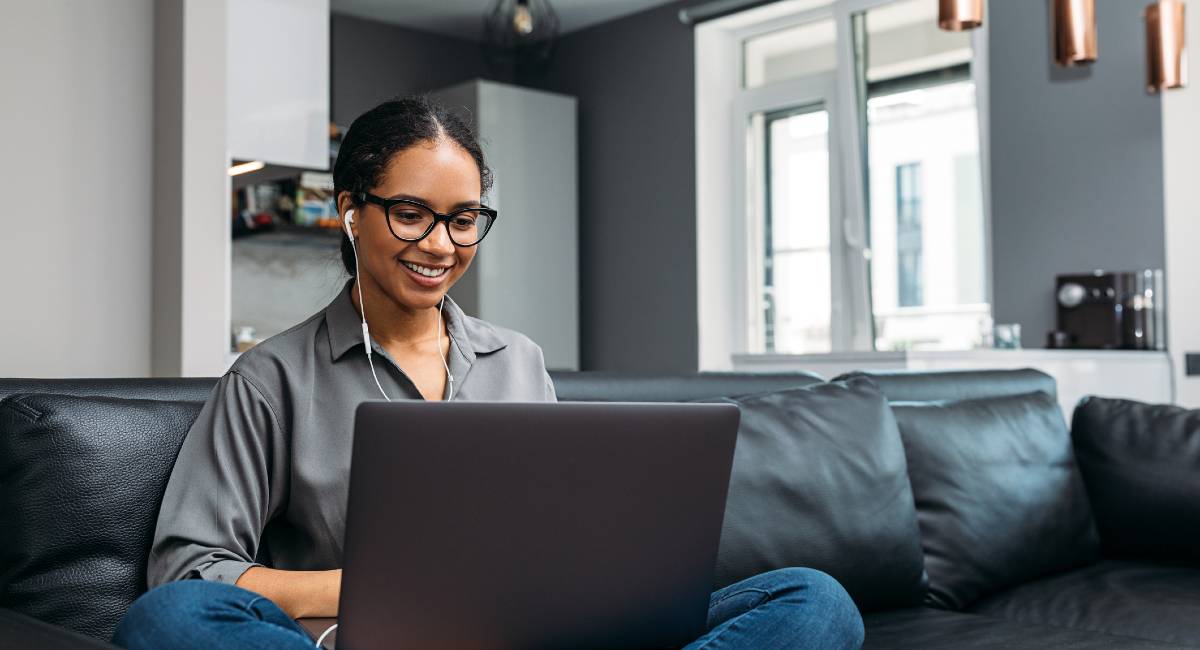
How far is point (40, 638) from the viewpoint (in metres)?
0.99

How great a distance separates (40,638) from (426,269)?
61 centimetres

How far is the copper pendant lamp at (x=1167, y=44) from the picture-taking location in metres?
3.14

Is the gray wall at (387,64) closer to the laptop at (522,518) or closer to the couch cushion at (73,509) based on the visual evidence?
the couch cushion at (73,509)

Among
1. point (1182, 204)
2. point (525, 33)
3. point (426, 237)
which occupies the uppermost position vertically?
point (525, 33)

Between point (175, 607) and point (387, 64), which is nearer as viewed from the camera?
point (175, 607)

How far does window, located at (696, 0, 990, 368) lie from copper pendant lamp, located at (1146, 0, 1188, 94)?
1321 mm

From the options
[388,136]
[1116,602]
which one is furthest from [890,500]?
[388,136]

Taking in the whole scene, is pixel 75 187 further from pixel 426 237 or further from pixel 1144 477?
pixel 1144 477

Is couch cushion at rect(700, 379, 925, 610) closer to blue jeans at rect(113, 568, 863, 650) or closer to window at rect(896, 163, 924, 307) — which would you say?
blue jeans at rect(113, 568, 863, 650)

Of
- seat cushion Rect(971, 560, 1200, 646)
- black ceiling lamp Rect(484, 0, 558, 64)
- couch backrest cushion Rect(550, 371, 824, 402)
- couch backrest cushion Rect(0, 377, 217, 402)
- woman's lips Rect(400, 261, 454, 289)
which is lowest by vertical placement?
seat cushion Rect(971, 560, 1200, 646)

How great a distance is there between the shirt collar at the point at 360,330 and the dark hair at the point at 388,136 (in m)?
0.12

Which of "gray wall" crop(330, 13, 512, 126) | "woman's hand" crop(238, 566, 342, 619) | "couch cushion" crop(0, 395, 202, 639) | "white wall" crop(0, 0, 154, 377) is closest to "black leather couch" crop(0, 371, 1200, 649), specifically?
"couch cushion" crop(0, 395, 202, 639)

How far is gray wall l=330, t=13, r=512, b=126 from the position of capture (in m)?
5.64

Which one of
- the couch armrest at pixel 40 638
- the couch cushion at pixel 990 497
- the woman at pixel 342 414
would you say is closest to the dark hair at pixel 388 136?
the woman at pixel 342 414
